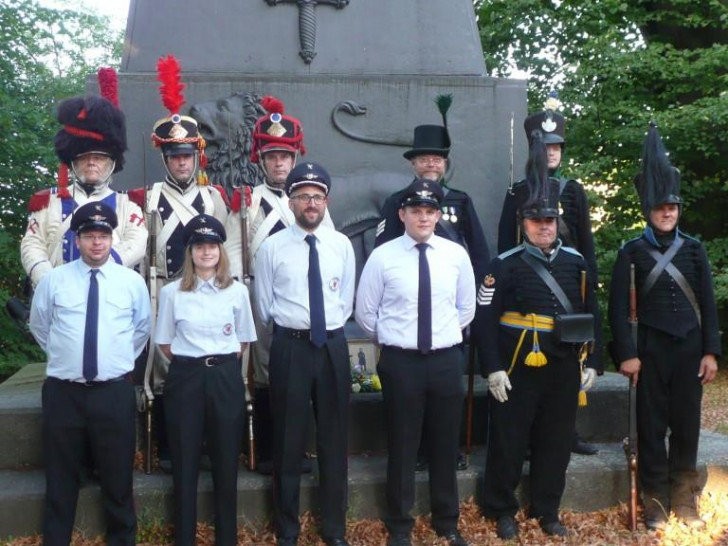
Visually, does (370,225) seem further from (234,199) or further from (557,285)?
(557,285)

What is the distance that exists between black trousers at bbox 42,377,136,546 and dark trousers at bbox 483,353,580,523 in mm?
1984

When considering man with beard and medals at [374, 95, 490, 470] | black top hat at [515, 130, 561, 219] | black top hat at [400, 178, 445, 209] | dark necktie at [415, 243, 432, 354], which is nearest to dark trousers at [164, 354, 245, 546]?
dark necktie at [415, 243, 432, 354]

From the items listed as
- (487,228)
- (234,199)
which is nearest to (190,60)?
(234,199)

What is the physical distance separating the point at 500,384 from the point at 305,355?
1081 millimetres

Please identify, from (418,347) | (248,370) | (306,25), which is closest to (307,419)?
(248,370)

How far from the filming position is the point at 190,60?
21.0 feet

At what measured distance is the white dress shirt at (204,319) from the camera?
433cm

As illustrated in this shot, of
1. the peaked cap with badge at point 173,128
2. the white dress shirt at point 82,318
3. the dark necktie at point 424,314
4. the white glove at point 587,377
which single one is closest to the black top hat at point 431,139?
the dark necktie at point 424,314

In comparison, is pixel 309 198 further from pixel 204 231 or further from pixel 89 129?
pixel 89 129

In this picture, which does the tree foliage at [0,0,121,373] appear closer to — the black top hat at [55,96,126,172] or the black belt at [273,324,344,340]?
the black top hat at [55,96,126,172]

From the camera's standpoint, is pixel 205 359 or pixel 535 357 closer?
pixel 205 359

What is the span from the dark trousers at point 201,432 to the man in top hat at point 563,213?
2.06 metres

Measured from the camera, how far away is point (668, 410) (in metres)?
4.88

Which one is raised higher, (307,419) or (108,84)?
(108,84)
